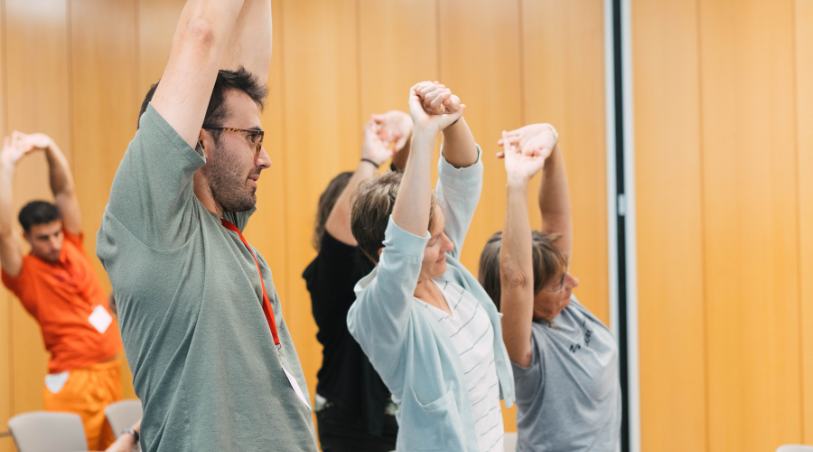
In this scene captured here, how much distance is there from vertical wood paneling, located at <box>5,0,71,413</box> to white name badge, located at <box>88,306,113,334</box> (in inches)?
44.7

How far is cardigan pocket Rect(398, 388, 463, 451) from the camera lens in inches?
51.0

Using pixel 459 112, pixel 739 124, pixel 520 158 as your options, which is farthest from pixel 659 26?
pixel 459 112

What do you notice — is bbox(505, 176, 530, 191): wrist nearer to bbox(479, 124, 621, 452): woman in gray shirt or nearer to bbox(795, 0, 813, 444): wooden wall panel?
bbox(479, 124, 621, 452): woman in gray shirt

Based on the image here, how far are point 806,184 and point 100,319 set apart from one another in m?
3.66

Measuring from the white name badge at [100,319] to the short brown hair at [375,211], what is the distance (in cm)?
206

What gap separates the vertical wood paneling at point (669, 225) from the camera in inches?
135

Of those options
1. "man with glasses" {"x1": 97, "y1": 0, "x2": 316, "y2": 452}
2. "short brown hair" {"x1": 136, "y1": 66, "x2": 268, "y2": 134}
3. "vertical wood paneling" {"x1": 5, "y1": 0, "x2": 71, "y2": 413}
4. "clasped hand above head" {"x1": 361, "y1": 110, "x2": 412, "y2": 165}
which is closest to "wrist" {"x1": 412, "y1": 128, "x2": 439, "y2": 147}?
"short brown hair" {"x1": 136, "y1": 66, "x2": 268, "y2": 134}

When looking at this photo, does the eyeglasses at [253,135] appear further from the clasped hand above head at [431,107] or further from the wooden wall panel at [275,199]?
the wooden wall panel at [275,199]

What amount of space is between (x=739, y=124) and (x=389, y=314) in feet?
9.46

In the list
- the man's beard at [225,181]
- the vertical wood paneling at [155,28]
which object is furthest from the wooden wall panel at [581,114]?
the man's beard at [225,181]

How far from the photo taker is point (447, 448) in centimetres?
131

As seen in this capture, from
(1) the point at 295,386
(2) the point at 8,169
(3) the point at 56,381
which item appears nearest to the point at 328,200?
(1) the point at 295,386

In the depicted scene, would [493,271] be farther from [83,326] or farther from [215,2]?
[83,326]

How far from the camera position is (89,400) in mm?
2934
